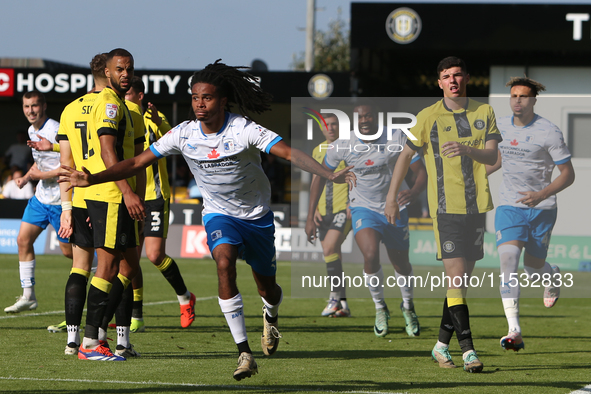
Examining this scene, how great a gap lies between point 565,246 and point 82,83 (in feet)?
55.1

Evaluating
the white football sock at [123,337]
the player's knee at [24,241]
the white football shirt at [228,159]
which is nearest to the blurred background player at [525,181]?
the white football shirt at [228,159]

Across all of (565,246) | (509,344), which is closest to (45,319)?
(509,344)

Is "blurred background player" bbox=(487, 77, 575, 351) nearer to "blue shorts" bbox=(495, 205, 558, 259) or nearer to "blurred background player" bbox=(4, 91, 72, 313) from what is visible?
"blue shorts" bbox=(495, 205, 558, 259)

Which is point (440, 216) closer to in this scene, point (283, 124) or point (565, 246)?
point (565, 246)

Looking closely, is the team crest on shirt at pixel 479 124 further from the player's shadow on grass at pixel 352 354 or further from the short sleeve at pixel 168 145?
the short sleeve at pixel 168 145

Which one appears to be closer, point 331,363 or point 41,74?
point 331,363

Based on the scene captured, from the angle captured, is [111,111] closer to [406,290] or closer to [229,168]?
[229,168]

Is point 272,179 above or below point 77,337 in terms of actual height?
Result: above

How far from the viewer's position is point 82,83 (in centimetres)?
2352

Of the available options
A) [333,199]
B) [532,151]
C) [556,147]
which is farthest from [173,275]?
[556,147]

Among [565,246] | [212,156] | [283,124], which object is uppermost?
[283,124]

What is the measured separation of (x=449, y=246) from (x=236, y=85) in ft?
7.08

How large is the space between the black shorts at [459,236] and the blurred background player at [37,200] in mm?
4100

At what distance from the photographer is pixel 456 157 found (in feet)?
23.1
